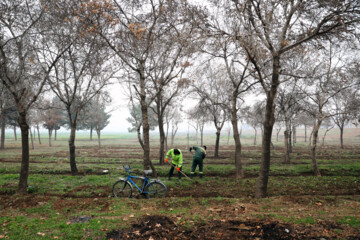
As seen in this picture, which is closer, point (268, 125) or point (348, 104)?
point (268, 125)

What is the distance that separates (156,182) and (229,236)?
149 inches

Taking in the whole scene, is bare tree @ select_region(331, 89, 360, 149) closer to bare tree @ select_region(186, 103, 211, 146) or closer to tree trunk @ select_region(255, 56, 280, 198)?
tree trunk @ select_region(255, 56, 280, 198)

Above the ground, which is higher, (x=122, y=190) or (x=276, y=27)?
(x=276, y=27)

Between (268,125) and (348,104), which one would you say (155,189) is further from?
(348,104)

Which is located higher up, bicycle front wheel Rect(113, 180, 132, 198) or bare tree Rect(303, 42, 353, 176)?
bare tree Rect(303, 42, 353, 176)

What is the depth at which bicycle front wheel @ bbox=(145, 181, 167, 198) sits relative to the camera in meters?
7.95

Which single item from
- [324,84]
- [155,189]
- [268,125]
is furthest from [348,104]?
[155,189]

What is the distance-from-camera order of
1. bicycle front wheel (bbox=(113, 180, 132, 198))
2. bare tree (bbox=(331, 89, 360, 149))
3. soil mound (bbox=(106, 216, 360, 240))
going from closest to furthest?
1. soil mound (bbox=(106, 216, 360, 240))
2. bicycle front wheel (bbox=(113, 180, 132, 198))
3. bare tree (bbox=(331, 89, 360, 149))

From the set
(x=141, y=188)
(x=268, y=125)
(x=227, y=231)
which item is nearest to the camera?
(x=227, y=231)

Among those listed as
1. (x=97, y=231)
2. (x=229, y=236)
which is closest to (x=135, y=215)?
(x=97, y=231)

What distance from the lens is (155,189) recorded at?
26.3ft

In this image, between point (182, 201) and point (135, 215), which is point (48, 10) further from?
point (182, 201)

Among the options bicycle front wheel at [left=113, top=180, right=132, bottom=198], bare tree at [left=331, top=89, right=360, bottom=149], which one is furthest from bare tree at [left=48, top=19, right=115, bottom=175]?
bare tree at [left=331, top=89, right=360, bottom=149]

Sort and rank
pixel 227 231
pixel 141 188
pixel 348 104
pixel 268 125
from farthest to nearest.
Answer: pixel 348 104, pixel 141 188, pixel 268 125, pixel 227 231
